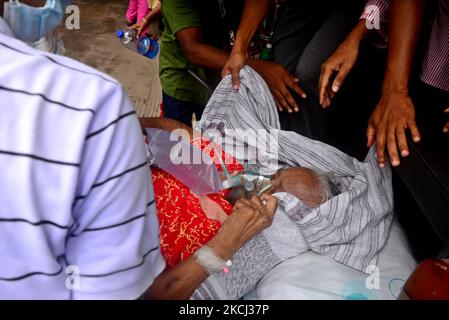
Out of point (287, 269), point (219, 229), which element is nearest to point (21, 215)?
point (219, 229)

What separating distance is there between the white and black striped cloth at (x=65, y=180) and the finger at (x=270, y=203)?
76 cm

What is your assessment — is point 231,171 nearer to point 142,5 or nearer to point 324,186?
point 324,186

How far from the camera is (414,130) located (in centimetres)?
134

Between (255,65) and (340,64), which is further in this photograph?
(255,65)

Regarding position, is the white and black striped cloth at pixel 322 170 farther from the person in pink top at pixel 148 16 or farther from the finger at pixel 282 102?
the person in pink top at pixel 148 16

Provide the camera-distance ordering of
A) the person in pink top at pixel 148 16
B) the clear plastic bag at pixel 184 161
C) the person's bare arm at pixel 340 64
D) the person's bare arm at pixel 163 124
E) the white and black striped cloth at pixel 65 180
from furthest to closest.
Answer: the person in pink top at pixel 148 16 → the person's bare arm at pixel 163 124 → the person's bare arm at pixel 340 64 → the clear plastic bag at pixel 184 161 → the white and black striped cloth at pixel 65 180

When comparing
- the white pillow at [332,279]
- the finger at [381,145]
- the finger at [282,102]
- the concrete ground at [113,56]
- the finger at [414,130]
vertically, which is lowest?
the concrete ground at [113,56]

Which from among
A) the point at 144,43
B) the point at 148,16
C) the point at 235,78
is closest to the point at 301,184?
the point at 235,78

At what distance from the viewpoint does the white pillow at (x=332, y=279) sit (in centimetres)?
122

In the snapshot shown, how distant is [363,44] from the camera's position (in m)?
1.72

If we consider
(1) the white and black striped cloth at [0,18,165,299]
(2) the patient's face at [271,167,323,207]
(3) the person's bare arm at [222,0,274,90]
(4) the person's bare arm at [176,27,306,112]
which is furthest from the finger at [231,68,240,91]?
(1) the white and black striped cloth at [0,18,165,299]

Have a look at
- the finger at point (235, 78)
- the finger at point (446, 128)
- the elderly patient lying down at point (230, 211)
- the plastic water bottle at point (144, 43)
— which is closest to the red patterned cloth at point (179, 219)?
the elderly patient lying down at point (230, 211)

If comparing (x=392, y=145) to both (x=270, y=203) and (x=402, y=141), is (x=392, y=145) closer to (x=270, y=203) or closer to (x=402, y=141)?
(x=402, y=141)

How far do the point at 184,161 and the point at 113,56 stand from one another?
2.96 m
